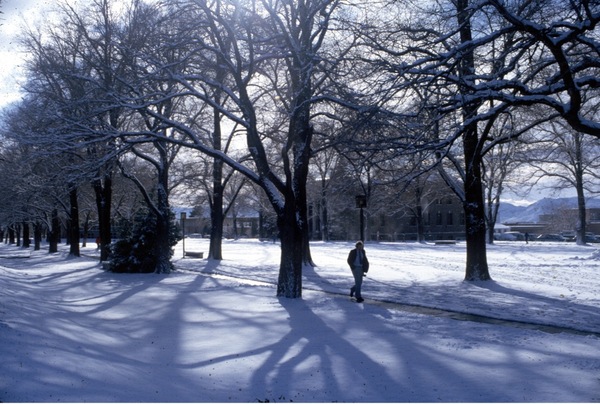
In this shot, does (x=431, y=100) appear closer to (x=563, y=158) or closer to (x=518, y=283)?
(x=518, y=283)

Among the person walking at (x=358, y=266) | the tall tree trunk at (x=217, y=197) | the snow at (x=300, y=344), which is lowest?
the snow at (x=300, y=344)

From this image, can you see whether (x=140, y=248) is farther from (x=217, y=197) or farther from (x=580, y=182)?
(x=580, y=182)

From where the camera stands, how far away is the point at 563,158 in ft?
134

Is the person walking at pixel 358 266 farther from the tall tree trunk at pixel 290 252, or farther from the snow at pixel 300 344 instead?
the tall tree trunk at pixel 290 252

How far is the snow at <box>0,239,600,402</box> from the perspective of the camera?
6414 mm

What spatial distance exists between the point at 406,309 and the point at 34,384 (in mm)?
8659

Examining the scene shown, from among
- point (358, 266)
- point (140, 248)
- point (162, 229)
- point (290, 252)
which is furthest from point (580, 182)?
point (290, 252)

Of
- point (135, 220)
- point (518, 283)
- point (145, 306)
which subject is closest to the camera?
point (145, 306)

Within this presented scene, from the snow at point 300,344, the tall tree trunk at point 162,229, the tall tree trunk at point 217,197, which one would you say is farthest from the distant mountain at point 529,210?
the snow at point 300,344

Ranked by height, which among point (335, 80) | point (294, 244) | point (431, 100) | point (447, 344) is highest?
point (335, 80)

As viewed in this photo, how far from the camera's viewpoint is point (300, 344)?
9.02 m

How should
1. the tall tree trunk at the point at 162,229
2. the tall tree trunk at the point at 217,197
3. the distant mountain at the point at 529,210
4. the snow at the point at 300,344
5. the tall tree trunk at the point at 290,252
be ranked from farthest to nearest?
the distant mountain at the point at 529,210
the tall tree trunk at the point at 217,197
the tall tree trunk at the point at 162,229
the tall tree trunk at the point at 290,252
the snow at the point at 300,344

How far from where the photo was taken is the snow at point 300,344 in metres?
6.41

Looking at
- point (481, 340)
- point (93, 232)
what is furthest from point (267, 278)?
point (93, 232)
